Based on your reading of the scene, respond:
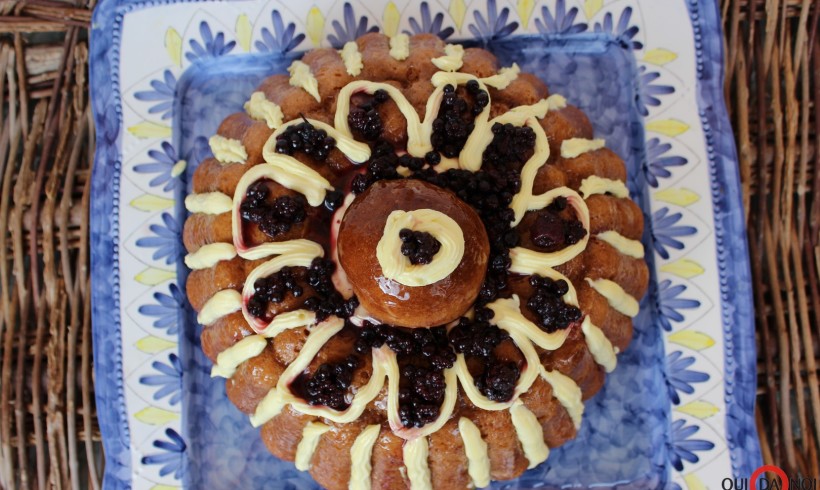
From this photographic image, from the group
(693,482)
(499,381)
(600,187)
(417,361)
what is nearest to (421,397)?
(417,361)

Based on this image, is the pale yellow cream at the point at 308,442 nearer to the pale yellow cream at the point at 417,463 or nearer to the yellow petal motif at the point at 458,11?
the pale yellow cream at the point at 417,463

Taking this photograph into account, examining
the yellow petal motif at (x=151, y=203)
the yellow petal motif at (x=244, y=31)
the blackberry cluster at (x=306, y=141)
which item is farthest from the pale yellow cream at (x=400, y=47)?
the yellow petal motif at (x=151, y=203)

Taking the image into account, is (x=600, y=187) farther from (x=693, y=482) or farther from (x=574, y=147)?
(x=693, y=482)

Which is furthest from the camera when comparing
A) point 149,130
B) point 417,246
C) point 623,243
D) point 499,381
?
point 149,130

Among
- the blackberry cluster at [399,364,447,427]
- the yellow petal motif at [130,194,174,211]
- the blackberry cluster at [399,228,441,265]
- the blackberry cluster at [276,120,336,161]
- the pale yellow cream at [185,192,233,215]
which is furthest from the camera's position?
the yellow petal motif at [130,194,174,211]

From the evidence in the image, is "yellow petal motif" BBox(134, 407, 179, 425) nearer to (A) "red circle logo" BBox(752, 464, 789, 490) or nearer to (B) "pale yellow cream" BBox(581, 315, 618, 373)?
(B) "pale yellow cream" BBox(581, 315, 618, 373)

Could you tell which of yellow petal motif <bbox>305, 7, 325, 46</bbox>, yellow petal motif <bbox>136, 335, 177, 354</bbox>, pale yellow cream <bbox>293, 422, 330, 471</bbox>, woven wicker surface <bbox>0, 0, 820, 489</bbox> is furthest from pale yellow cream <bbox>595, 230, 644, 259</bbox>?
yellow petal motif <bbox>136, 335, 177, 354</bbox>

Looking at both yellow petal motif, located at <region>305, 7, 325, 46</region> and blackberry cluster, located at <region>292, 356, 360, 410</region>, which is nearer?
blackberry cluster, located at <region>292, 356, 360, 410</region>
